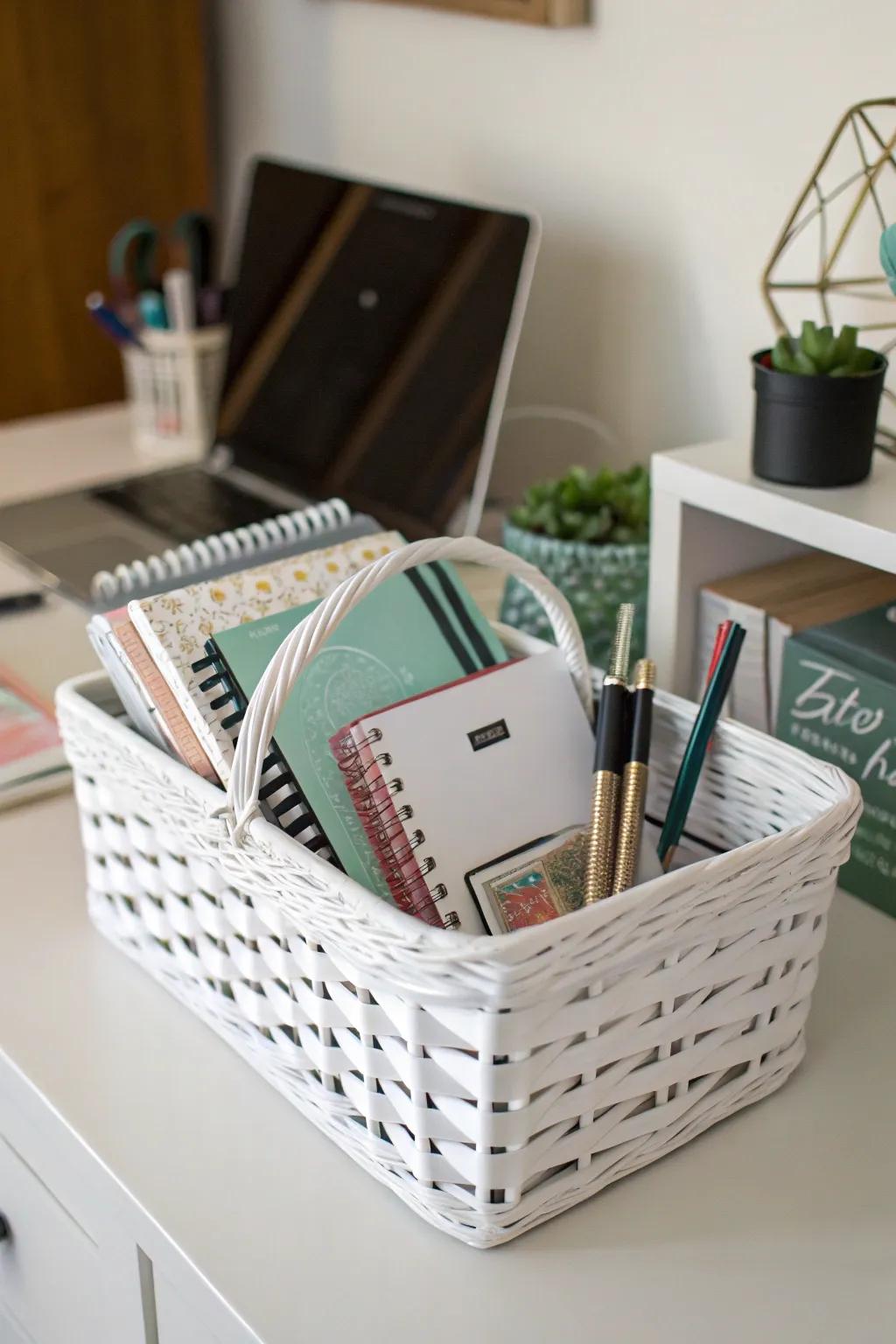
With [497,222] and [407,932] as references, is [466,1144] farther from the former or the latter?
[497,222]

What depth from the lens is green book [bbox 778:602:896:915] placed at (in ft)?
2.49

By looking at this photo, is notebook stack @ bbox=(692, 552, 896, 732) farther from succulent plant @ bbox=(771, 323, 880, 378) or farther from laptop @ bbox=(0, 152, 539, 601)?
laptop @ bbox=(0, 152, 539, 601)

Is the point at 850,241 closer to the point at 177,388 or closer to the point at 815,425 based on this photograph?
the point at 815,425

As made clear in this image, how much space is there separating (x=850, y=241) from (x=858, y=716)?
37 cm

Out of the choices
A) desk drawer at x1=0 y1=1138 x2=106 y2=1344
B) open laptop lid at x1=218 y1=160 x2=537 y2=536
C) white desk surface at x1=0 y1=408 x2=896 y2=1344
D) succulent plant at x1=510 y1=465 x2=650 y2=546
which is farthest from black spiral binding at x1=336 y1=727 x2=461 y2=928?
open laptop lid at x1=218 y1=160 x2=537 y2=536

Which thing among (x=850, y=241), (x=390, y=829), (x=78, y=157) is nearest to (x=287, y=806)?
(x=390, y=829)

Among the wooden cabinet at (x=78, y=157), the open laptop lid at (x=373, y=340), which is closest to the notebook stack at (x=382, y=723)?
the open laptop lid at (x=373, y=340)

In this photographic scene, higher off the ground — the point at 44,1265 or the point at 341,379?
the point at 341,379

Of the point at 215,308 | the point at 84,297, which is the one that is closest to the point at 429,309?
the point at 215,308

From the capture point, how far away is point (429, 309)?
46.9 inches

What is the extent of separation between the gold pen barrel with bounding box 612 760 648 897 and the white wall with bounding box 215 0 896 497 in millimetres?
495

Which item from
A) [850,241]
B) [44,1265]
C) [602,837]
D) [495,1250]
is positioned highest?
[850,241]

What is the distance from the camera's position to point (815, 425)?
2.55 feet

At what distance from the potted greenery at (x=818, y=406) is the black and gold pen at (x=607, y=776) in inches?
6.6
